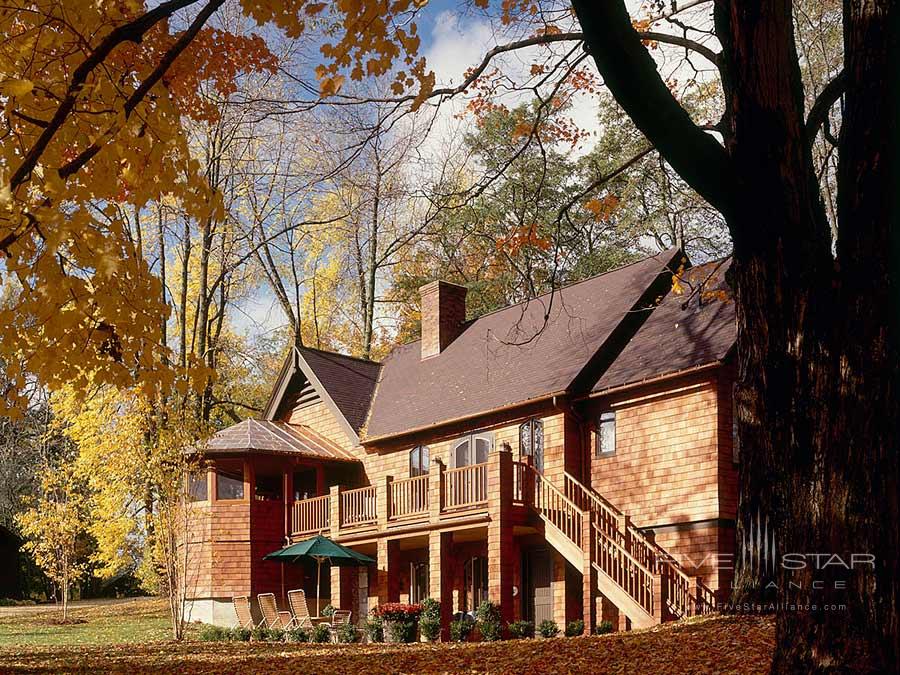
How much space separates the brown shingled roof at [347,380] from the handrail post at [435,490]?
5.26 m

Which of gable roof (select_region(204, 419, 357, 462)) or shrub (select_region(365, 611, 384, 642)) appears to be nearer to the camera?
shrub (select_region(365, 611, 384, 642))

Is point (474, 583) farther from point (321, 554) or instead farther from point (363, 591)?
point (321, 554)

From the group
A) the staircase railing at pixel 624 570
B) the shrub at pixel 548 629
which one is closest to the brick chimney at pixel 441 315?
the staircase railing at pixel 624 570

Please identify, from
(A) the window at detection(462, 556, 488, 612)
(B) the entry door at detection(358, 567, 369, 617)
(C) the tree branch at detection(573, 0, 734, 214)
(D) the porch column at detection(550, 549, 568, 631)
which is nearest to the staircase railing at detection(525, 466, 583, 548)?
(D) the porch column at detection(550, 549, 568, 631)

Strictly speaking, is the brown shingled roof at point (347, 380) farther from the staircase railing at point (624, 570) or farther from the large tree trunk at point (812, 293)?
the large tree trunk at point (812, 293)

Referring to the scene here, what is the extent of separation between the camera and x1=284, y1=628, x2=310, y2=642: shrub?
72.7 ft

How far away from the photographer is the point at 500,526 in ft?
69.5

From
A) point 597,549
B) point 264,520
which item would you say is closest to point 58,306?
point 597,549

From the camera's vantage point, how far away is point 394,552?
2486 cm

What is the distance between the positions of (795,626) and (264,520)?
907 inches

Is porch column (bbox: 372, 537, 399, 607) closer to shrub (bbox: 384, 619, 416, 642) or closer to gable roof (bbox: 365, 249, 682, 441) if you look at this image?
gable roof (bbox: 365, 249, 682, 441)

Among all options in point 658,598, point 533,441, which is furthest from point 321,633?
point 658,598

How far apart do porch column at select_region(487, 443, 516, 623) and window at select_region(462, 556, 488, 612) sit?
133 inches

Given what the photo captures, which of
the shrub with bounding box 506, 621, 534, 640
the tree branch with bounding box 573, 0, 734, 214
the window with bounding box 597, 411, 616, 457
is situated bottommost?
the shrub with bounding box 506, 621, 534, 640
